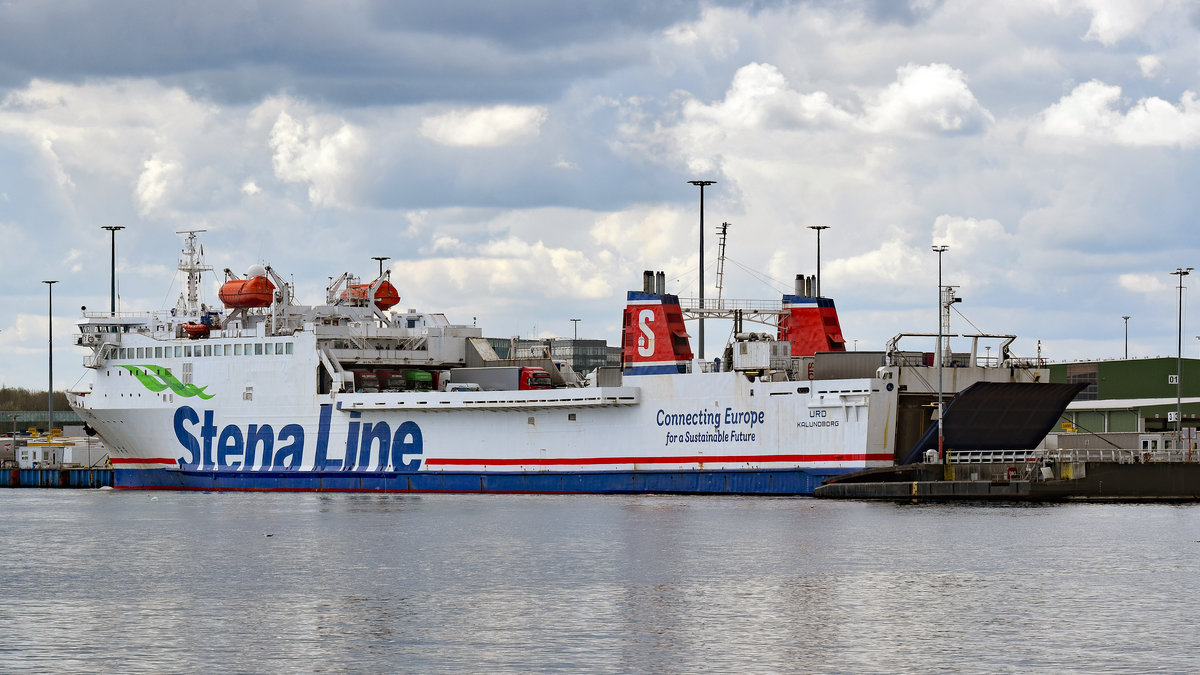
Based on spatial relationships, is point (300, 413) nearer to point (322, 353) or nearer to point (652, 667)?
point (322, 353)

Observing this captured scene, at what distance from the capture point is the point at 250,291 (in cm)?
7638

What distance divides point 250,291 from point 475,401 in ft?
47.0

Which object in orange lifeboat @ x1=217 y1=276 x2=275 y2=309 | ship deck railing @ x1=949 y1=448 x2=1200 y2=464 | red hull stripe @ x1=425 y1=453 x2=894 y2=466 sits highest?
orange lifeboat @ x1=217 y1=276 x2=275 y2=309

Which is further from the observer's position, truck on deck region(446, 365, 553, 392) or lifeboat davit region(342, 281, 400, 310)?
lifeboat davit region(342, 281, 400, 310)

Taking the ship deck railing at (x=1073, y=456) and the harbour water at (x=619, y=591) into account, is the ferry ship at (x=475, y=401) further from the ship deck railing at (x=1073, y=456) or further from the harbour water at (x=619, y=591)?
the harbour water at (x=619, y=591)

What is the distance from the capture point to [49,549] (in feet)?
155

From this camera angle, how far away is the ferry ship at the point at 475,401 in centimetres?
6178

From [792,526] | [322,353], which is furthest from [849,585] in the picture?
[322,353]

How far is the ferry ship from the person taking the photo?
6178cm

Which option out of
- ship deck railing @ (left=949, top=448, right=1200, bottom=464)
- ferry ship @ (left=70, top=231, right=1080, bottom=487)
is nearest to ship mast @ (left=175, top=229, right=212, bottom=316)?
ferry ship @ (left=70, top=231, right=1080, bottom=487)

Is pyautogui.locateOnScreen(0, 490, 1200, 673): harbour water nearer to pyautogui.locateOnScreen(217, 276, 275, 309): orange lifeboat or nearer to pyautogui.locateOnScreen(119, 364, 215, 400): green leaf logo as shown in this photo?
pyautogui.locateOnScreen(119, 364, 215, 400): green leaf logo

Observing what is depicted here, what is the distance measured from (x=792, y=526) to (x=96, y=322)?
142ft

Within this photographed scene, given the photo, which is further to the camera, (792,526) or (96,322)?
(96,322)

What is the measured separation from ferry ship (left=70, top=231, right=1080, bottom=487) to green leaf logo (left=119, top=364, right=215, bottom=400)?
0.28 ft
